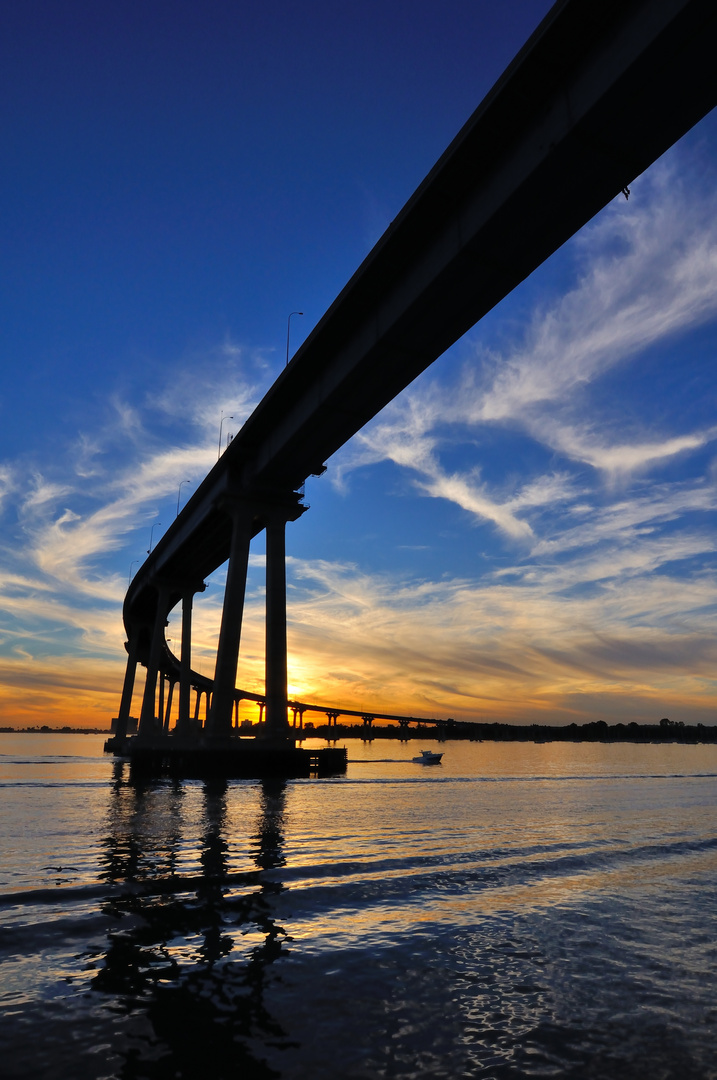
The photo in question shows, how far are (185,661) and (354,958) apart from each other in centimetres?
7456

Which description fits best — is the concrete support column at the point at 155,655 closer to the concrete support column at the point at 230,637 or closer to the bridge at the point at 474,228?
the concrete support column at the point at 230,637

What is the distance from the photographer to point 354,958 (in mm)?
7184

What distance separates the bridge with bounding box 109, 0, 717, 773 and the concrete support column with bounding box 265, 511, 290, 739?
10 centimetres

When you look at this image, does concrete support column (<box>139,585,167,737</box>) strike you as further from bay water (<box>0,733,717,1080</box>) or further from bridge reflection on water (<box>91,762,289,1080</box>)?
bridge reflection on water (<box>91,762,289,1080</box>)

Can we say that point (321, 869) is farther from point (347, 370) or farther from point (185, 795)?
point (347, 370)

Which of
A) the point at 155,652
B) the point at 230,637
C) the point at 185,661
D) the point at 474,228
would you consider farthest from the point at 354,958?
the point at 155,652

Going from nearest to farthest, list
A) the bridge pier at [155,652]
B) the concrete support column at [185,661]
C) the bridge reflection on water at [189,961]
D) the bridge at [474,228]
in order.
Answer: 1. the bridge reflection on water at [189,961]
2. the bridge at [474,228]
3. the concrete support column at [185,661]
4. the bridge pier at [155,652]

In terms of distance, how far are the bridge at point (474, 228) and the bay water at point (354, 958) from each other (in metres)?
19.9

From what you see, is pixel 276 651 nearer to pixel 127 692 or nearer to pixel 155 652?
pixel 155 652

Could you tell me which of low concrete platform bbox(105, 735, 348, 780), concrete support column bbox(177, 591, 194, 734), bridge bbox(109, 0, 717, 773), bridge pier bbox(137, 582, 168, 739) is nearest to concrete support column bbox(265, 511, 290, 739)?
bridge bbox(109, 0, 717, 773)

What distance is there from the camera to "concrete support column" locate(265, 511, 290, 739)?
45.5 meters

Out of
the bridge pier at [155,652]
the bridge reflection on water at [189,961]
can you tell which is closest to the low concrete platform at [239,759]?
the bridge reflection on water at [189,961]

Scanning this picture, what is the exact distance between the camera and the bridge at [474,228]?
17969 mm

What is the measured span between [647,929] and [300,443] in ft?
117
